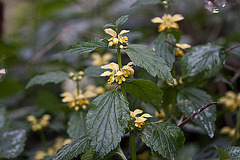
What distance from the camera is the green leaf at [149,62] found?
68 centimetres

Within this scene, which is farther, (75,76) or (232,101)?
(232,101)

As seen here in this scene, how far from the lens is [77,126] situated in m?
0.96

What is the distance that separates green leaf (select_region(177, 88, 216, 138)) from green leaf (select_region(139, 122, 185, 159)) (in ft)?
0.49

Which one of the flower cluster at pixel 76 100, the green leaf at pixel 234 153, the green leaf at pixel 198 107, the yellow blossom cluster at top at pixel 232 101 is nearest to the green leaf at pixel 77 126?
the flower cluster at pixel 76 100

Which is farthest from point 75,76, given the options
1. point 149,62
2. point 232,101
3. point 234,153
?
point 232,101

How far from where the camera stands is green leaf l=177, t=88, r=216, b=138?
33.4 inches

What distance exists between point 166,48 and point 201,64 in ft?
0.48

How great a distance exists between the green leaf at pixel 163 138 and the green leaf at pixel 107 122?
0.10m

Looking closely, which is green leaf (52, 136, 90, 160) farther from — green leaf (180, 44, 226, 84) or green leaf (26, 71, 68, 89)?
green leaf (180, 44, 226, 84)

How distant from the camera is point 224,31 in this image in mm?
2535

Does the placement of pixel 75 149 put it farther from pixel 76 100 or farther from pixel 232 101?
pixel 232 101

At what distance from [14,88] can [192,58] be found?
1.57 m

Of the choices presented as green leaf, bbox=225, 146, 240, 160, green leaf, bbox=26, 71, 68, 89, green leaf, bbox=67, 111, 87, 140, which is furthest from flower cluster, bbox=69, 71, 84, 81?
green leaf, bbox=225, 146, 240, 160

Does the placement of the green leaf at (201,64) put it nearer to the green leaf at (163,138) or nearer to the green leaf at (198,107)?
the green leaf at (198,107)
